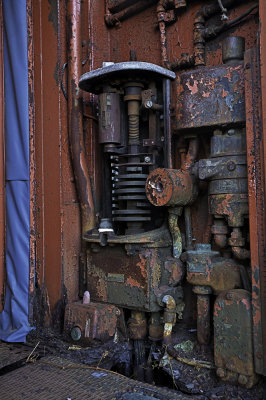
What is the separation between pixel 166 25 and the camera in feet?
9.19

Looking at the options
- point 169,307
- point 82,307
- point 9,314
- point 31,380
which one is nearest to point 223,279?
point 169,307

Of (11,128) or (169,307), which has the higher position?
(11,128)

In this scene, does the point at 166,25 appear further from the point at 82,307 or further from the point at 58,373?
the point at 58,373

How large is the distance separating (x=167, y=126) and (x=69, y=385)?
174cm

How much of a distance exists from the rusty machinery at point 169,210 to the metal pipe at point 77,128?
13 centimetres

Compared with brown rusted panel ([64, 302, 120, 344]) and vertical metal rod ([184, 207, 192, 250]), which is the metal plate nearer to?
brown rusted panel ([64, 302, 120, 344])

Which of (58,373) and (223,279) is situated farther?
(223,279)

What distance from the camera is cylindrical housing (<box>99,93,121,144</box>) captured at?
2.64 m

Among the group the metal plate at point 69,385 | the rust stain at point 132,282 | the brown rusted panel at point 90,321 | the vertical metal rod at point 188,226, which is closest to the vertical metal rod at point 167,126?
the vertical metal rod at point 188,226

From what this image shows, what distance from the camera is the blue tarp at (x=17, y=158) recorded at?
2.78 metres

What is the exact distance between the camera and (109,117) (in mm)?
2646

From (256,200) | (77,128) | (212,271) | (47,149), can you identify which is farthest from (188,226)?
(47,149)

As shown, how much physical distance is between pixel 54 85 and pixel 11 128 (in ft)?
1.58

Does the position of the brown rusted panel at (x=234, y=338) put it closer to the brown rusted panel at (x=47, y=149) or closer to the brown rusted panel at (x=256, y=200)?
the brown rusted panel at (x=256, y=200)
